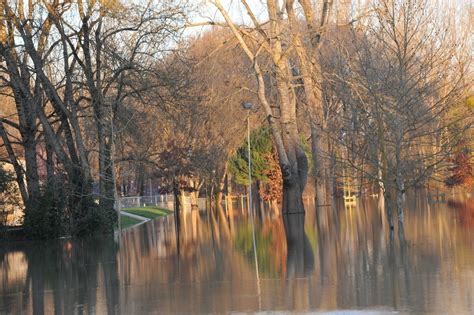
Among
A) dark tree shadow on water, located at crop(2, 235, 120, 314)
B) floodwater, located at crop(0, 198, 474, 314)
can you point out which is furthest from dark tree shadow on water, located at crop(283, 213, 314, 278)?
dark tree shadow on water, located at crop(2, 235, 120, 314)

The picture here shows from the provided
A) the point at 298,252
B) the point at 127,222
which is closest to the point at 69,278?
the point at 298,252

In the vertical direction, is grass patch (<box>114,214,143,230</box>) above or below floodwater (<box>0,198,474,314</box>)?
above

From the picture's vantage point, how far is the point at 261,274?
17.7 metres

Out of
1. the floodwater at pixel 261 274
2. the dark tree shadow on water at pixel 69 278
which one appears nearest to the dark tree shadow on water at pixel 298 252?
the floodwater at pixel 261 274

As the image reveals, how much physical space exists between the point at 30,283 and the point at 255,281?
5589 millimetres

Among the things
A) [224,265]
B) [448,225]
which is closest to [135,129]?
[448,225]

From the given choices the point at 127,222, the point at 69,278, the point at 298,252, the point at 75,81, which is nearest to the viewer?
the point at 69,278

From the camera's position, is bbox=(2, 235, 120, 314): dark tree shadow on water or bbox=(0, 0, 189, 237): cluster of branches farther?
bbox=(0, 0, 189, 237): cluster of branches

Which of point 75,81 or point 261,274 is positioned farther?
point 75,81

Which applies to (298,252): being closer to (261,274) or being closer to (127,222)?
(261,274)

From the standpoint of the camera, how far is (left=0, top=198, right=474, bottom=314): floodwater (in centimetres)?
1321

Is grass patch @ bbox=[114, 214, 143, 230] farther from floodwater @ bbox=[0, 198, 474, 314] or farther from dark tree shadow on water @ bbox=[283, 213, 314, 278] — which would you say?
floodwater @ bbox=[0, 198, 474, 314]

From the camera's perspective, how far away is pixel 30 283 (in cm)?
1914

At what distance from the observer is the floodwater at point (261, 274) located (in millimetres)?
13211
